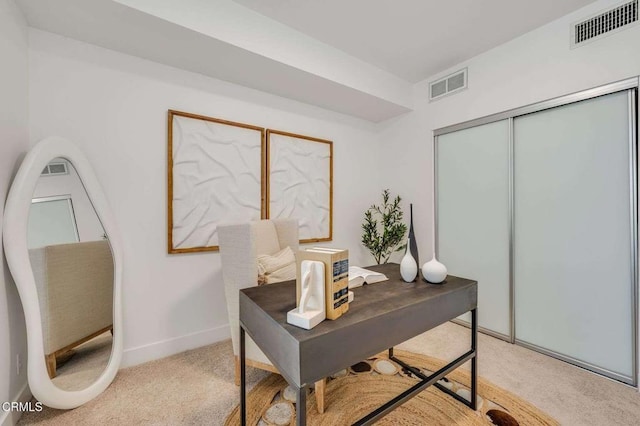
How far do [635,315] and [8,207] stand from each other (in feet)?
13.0

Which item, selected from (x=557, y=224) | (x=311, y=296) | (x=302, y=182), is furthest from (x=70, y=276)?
(x=557, y=224)

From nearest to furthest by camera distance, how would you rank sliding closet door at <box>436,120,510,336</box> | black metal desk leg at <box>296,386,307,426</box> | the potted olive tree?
black metal desk leg at <box>296,386,307,426</box>
sliding closet door at <box>436,120,510,336</box>
the potted olive tree

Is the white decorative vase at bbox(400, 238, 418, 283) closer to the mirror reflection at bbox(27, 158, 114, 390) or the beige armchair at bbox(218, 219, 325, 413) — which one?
the beige armchair at bbox(218, 219, 325, 413)

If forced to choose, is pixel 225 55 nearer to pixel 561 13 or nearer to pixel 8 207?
pixel 8 207

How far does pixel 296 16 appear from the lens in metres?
2.12

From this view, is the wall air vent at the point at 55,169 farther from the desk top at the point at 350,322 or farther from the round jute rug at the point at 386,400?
the round jute rug at the point at 386,400

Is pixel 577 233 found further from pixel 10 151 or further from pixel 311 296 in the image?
pixel 10 151

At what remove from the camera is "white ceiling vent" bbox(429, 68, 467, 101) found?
2.79 m

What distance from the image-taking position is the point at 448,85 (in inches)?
114

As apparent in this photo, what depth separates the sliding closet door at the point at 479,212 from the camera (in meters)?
2.54

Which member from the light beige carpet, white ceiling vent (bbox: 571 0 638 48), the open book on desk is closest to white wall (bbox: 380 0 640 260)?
white ceiling vent (bbox: 571 0 638 48)

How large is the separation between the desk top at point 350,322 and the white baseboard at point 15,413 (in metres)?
1.30

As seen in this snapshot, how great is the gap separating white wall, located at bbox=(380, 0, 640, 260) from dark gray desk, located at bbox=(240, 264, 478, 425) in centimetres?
187

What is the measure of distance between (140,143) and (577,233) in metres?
3.57
